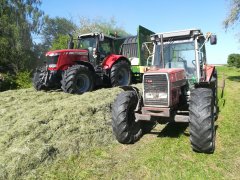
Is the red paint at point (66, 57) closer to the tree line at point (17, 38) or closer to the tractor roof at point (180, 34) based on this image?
the tractor roof at point (180, 34)

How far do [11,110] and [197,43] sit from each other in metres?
4.94

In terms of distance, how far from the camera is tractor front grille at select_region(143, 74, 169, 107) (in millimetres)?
6035

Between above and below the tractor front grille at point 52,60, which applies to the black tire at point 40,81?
below

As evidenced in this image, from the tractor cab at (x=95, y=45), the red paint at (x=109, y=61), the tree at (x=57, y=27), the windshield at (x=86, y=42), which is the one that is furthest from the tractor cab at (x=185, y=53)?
the tree at (x=57, y=27)

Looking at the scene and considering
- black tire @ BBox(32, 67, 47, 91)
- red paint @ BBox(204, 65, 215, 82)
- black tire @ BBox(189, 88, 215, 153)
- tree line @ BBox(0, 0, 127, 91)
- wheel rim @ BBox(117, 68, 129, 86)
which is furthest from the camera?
tree line @ BBox(0, 0, 127, 91)

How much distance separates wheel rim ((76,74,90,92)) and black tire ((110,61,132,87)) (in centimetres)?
129

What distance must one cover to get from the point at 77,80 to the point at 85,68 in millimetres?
467

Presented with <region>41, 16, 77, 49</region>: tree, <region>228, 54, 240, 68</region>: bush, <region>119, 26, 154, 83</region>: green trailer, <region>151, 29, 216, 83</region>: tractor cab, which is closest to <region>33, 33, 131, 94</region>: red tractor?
<region>119, 26, 154, 83</region>: green trailer

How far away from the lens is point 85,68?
10109mm

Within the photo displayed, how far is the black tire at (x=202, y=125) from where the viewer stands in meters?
5.46

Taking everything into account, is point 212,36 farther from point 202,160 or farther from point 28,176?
point 28,176

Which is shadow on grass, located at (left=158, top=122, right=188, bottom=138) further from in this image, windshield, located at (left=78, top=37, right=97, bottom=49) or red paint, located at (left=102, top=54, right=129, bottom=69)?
windshield, located at (left=78, top=37, right=97, bottom=49)

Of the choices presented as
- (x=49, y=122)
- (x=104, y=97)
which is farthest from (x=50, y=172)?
(x=104, y=97)

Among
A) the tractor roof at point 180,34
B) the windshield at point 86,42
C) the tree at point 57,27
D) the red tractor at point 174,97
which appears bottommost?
the red tractor at point 174,97
